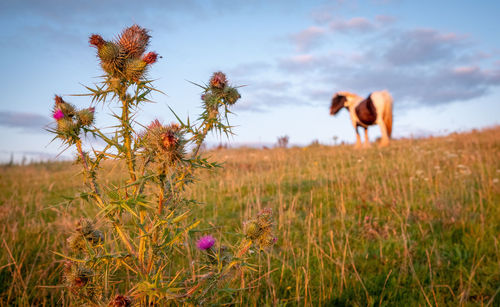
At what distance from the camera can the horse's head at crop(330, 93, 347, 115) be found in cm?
1994

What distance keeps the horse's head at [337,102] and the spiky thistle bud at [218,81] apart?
1900cm

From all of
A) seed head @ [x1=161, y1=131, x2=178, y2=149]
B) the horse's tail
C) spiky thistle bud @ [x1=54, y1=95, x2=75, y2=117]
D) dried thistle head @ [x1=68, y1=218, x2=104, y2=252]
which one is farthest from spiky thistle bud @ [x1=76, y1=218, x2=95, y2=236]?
the horse's tail

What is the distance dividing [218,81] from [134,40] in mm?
534

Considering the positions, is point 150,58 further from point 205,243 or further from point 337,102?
point 337,102

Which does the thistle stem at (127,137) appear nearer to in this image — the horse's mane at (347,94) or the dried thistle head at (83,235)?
the dried thistle head at (83,235)

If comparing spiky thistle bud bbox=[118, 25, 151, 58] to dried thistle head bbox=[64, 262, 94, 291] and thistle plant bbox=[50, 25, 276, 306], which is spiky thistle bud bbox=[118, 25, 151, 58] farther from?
dried thistle head bbox=[64, 262, 94, 291]

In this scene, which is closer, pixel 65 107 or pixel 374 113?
pixel 65 107

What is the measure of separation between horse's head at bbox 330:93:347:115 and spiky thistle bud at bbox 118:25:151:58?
63.1 feet

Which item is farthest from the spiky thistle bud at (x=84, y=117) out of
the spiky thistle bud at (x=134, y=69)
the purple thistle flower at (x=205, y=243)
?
the purple thistle flower at (x=205, y=243)

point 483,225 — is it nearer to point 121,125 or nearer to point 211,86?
point 211,86

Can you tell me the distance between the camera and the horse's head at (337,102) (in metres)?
19.9

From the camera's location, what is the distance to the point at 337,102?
2019cm

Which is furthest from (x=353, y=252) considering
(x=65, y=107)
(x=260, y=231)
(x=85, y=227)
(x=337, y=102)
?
(x=337, y=102)

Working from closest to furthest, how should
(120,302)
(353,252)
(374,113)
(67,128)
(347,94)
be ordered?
(120,302), (67,128), (353,252), (374,113), (347,94)
